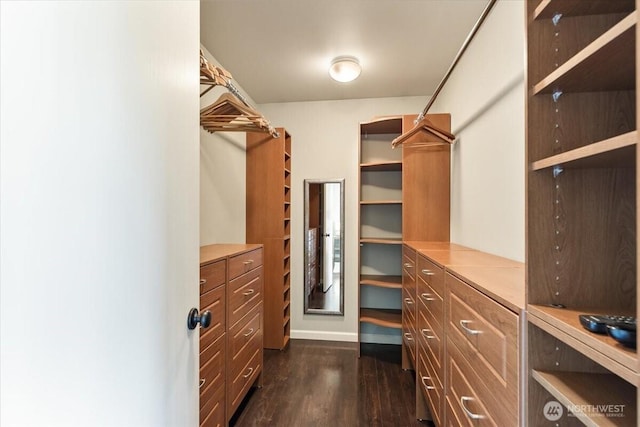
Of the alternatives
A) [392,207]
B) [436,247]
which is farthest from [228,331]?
[392,207]

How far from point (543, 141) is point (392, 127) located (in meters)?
2.27

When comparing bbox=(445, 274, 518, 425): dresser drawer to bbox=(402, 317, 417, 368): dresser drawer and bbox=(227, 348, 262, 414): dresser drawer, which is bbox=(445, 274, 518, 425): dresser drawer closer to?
bbox=(402, 317, 417, 368): dresser drawer

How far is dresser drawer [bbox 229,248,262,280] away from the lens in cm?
174

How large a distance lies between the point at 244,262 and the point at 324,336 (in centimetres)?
171

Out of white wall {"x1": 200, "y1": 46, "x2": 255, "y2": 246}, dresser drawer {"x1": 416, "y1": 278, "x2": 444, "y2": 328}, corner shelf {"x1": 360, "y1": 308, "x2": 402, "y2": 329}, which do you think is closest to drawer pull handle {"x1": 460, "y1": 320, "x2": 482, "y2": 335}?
dresser drawer {"x1": 416, "y1": 278, "x2": 444, "y2": 328}

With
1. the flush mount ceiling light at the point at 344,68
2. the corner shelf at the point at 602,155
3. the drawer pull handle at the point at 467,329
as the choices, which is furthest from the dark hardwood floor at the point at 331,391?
the flush mount ceiling light at the point at 344,68

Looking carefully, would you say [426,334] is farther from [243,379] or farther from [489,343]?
[243,379]

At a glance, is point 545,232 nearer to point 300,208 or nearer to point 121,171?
point 121,171

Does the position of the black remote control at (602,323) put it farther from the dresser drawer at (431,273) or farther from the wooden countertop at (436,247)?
the wooden countertop at (436,247)

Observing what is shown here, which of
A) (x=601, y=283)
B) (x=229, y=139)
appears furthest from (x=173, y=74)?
(x=229, y=139)

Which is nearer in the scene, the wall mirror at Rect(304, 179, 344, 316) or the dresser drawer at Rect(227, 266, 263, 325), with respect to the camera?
the dresser drawer at Rect(227, 266, 263, 325)

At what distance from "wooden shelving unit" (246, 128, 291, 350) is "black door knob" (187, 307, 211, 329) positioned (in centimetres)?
192

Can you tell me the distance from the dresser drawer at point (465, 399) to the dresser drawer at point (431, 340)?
0.10 m

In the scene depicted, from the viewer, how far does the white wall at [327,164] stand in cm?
317
